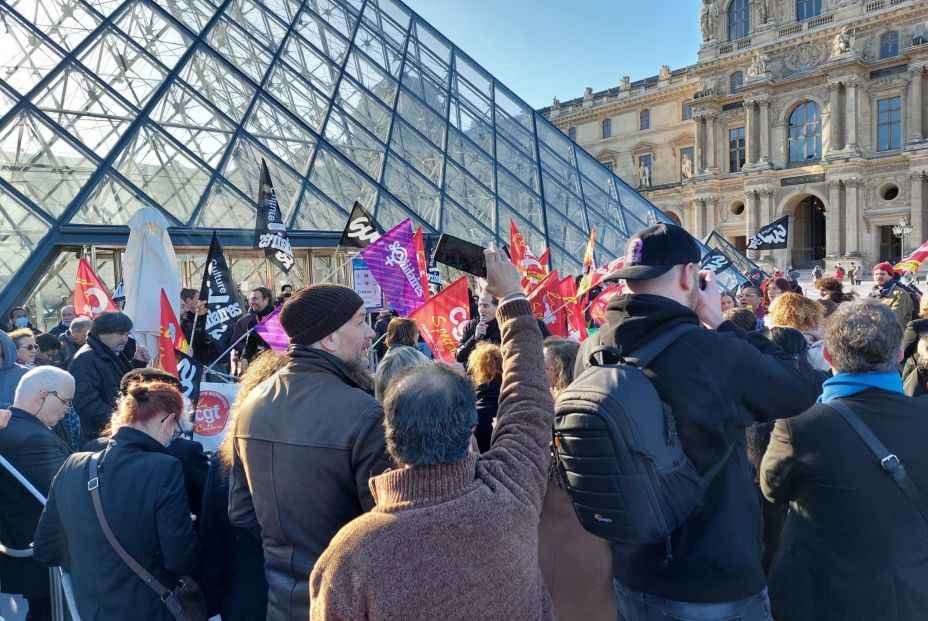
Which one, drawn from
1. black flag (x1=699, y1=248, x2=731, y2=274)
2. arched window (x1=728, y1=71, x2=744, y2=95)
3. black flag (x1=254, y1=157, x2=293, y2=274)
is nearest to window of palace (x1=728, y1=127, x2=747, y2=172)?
arched window (x1=728, y1=71, x2=744, y2=95)

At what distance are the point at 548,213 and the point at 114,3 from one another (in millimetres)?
10202

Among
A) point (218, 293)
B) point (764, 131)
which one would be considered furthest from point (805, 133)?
point (218, 293)

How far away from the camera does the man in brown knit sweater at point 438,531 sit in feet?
4.40

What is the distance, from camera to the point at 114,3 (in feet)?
42.7

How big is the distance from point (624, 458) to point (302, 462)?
970 millimetres

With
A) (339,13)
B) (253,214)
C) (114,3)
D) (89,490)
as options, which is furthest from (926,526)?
(339,13)

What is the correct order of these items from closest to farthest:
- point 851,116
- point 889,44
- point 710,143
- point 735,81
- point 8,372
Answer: point 8,372, point 889,44, point 851,116, point 735,81, point 710,143

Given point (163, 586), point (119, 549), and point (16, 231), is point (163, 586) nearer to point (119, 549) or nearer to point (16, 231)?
point (119, 549)

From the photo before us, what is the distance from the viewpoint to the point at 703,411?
1.76 metres

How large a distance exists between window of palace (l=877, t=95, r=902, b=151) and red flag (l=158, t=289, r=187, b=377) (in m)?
39.2

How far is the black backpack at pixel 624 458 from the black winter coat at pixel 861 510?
48cm

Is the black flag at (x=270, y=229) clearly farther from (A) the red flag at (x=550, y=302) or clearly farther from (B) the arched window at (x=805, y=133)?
(B) the arched window at (x=805, y=133)

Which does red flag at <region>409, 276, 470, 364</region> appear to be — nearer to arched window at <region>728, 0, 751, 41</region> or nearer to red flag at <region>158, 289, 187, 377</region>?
red flag at <region>158, 289, 187, 377</region>

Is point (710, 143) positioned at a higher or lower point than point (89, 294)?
higher
